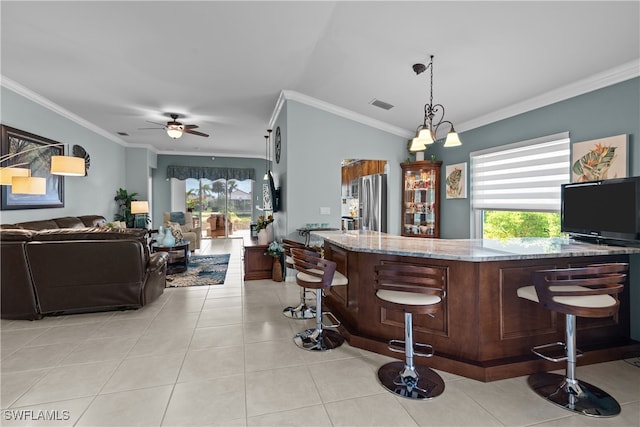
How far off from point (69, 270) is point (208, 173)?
7.11 meters

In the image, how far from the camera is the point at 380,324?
2.63m

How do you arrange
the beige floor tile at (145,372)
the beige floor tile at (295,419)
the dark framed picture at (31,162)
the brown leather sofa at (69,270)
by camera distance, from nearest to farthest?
1. the beige floor tile at (295,419)
2. the beige floor tile at (145,372)
3. the brown leather sofa at (69,270)
4. the dark framed picture at (31,162)

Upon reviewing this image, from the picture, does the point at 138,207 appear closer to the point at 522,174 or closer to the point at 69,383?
the point at 69,383

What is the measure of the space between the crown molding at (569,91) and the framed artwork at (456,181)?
0.69m

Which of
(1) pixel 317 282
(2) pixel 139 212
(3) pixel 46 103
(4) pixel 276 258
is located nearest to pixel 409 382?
(1) pixel 317 282

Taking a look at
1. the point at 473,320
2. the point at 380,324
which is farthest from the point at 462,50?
the point at 380,324

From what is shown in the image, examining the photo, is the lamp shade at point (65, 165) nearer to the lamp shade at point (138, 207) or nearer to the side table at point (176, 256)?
the side table at point (176, 256)

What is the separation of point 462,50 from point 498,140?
1731mm

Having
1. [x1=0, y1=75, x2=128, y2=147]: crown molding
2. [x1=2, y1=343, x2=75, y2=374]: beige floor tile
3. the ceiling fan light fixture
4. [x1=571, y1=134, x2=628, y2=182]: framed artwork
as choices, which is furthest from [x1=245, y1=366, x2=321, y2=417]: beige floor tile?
[x1=0, y1=75, x2=128, y2=147]: crown molding

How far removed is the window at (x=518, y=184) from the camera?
347cm

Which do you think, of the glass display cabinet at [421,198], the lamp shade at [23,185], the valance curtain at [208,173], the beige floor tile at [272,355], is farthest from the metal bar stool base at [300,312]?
the valance curtain at [208,173]

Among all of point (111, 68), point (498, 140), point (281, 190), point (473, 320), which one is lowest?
point (473, 320)

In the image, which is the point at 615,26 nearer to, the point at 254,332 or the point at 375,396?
the point at 375,396

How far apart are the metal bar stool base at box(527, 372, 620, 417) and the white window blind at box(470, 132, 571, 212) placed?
2.05 meters
